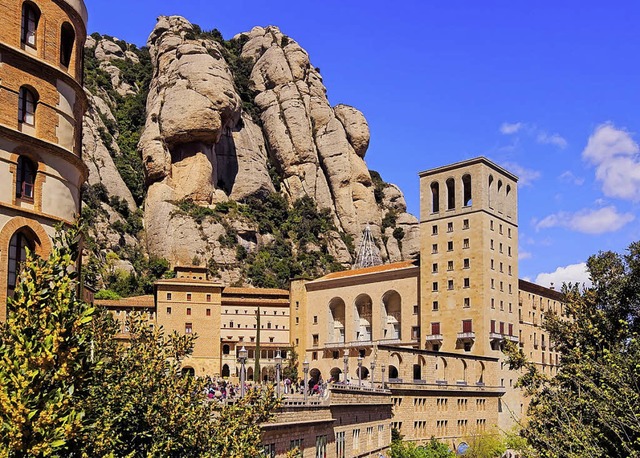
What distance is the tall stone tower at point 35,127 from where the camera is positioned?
2223 centimetres

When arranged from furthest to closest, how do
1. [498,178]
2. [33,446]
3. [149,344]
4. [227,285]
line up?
[227,285], [498,178], [149,344], [33,446]

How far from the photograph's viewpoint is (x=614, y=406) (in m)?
20.1

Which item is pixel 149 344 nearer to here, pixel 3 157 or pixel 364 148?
pixel 3 157

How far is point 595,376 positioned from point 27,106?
1819 cm

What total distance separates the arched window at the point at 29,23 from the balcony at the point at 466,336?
2412 inches

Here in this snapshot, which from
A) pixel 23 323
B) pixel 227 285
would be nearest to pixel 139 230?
pixel 227 285

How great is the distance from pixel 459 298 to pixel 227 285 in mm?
42520

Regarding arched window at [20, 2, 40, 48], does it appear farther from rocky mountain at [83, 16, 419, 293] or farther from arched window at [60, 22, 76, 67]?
rocky mountain at [83, 16, 419, 293]

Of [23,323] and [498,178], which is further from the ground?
[498,178]

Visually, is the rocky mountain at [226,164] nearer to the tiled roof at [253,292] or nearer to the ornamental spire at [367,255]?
the ornamental spire at [367,255]

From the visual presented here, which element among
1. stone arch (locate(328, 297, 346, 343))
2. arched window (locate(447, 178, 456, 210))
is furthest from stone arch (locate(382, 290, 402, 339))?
arched window (locate(447, 178, 456, 210))

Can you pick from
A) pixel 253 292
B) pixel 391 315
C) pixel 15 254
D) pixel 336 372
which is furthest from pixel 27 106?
pixel 253 292

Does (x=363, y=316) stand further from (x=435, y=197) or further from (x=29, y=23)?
(x=29, y=23)

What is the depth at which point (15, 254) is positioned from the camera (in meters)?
22.4
